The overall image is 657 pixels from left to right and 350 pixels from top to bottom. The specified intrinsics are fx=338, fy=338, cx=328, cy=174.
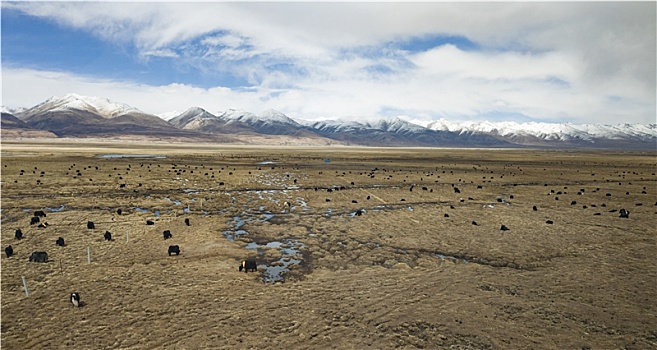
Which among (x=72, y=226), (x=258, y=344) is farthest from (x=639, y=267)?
(x=72, y=226)

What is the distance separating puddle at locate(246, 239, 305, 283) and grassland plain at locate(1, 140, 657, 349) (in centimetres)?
11

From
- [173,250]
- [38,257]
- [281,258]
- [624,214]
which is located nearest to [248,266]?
[281,258]

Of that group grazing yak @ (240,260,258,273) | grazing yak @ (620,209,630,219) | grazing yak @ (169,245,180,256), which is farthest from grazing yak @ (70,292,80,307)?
grazing yak @ (620,209,630,219)

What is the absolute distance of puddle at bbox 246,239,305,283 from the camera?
49.4ft

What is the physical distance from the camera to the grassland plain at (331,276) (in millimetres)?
10562

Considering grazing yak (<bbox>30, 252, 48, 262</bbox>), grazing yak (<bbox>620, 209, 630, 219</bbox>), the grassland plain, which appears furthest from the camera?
grazing yak (<bbox>620, 209, 630, 219</bbox>)

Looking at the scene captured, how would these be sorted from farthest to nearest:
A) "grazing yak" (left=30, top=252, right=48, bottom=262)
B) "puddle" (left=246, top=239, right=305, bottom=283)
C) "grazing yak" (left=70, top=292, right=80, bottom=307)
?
"grazing yak" (left=30, top=252, right=48, bottom=262), "puddle" (left=246, top=239, right=305, bottom=283), "grazing yak" (left=70, top=292, right=80, bottom=307)

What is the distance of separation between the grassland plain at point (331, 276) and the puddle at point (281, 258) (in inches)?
4.4

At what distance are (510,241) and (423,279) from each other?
8.88 meters

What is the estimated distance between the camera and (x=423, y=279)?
14852 millimetres

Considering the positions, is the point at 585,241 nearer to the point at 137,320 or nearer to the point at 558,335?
the point at 558,335

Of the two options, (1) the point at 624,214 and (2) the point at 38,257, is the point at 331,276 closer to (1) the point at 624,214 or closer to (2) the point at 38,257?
(2) the point at 38,257

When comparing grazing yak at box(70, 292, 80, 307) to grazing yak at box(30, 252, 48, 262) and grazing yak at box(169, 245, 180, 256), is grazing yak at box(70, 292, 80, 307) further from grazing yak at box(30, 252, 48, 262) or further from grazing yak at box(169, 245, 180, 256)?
grazing yak at box(30, 252, 48, 262)

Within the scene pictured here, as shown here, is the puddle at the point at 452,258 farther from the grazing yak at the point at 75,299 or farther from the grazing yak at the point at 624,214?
the grazing yak at the point at 624,214
